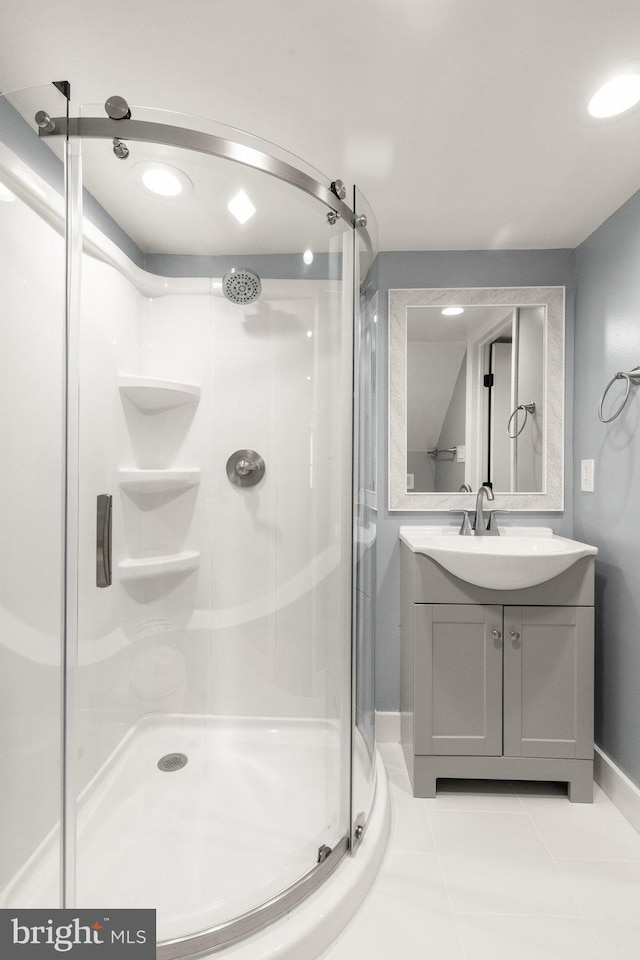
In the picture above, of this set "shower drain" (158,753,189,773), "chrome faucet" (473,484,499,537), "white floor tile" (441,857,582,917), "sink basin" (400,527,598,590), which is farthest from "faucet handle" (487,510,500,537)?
"shower drain" (158,753,189,773)

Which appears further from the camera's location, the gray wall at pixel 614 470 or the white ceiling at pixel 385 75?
the gray wall at pixel 614 470

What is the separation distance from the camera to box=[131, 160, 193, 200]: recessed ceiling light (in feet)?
3.76

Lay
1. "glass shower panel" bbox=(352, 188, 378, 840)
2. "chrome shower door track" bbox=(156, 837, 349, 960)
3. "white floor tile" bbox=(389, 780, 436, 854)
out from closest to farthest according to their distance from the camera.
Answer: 1. "chrome shower door track" bbox=(156, 837, 349, 960)
2. "glass shower panel" bbox=(352, 188, 378, 840)
3. "white floor tile" bbox=(389, 780, 436, 854)

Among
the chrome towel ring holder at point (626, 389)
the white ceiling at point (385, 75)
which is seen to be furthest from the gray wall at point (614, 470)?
the white ceiling at point (385, 75)

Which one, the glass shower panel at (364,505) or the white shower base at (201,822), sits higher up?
the glass shower panel at (364,505)

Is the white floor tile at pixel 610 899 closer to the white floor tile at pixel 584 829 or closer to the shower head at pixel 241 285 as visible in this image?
the white floor tile at pixel 584 829

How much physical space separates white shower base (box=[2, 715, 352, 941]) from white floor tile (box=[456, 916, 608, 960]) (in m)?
0.40

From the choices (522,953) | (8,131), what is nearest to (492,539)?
(522,953)

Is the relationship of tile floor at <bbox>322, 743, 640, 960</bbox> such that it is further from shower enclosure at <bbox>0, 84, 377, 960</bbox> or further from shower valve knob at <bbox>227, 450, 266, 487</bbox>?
shower valve knob at <bbox>227, 450, 266, 487</bbox>

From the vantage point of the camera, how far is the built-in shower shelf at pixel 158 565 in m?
1.26

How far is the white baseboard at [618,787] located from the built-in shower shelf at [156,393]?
6.43ft

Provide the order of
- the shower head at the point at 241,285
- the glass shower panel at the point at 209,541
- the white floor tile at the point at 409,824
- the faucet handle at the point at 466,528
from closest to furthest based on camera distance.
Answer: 1. the glass shower panel at the point at 209,541
2. the shower head at the point at 241,285
3. the white floor tile at the point at 409,824
4. the faucet handle at the point at 466,528

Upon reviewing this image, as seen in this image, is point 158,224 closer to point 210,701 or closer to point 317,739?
point 210,701

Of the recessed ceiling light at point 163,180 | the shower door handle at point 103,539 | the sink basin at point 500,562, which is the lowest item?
the sink basin at point 500,562
